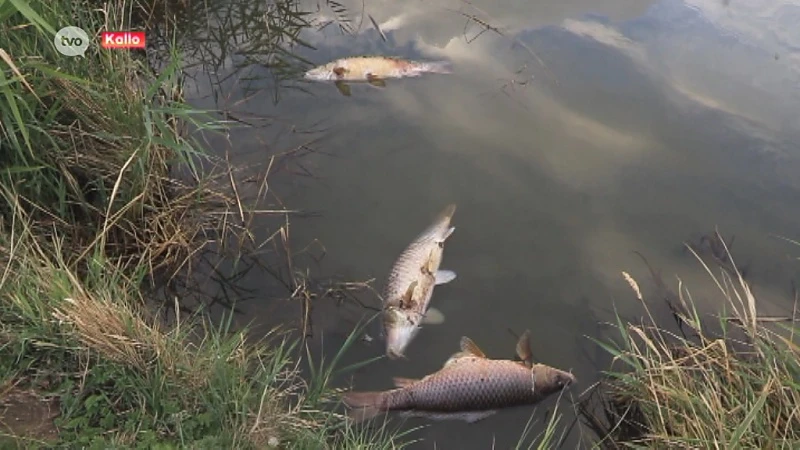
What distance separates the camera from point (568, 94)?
4793 millimetres

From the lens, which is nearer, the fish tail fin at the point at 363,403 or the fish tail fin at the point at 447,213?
the fish tail fin at the point at 363,403

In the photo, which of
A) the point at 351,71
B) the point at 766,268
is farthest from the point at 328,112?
the point at 766,268

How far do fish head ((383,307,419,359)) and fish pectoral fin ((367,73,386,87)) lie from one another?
6.54 feet

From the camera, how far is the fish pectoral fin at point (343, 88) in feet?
15.4

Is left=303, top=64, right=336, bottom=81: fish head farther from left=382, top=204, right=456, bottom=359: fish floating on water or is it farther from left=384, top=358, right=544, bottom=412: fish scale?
left=384, top=358, right=544, bottom=412: fish scale

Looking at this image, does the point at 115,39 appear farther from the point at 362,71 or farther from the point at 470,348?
the point at 470,348

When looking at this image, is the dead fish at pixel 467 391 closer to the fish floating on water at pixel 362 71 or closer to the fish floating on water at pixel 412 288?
the fish floating on water at pixel 412 288

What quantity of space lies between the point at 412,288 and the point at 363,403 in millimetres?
674

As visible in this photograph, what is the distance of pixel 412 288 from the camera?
341 cm

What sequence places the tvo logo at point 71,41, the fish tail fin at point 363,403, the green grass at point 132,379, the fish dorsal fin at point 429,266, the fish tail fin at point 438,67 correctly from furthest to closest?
the fish tail fin at point 438,67
the fish dorsal fin at point 429,266
the tvo logo at point 71,41
the fish tail fin at point 363,403
the green grass at point 132,379

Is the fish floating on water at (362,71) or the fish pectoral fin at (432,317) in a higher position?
the fish floating on water at (362,71)

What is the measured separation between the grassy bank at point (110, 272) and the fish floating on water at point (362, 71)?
3.67 ft

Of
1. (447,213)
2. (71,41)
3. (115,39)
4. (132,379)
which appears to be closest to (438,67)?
(447,213)

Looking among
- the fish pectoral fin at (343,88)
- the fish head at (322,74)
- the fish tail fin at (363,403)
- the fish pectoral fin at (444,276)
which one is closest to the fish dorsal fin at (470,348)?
the fish pectoral fin at (444,276)
